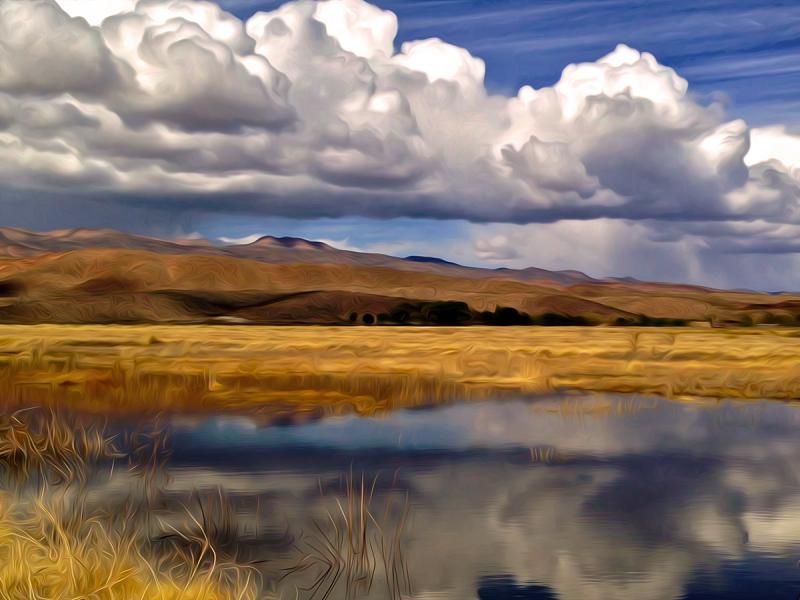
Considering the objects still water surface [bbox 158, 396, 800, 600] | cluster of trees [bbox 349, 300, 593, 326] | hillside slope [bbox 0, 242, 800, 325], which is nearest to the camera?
still water surface [bbox 158, 396, 800, 600]

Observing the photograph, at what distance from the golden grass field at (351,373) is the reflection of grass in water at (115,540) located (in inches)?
358

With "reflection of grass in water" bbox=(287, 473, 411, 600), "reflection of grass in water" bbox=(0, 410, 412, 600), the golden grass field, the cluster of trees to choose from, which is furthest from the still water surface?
the cluster of trees

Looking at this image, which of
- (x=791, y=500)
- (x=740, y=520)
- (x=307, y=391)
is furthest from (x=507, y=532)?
(x=307, y=391)

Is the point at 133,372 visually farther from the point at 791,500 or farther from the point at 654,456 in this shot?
the point at 791,500

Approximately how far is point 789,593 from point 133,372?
99.5 feet

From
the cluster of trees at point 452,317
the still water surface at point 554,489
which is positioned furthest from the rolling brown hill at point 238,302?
the still water surface at point 554,489

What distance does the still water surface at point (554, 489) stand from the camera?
1008cm

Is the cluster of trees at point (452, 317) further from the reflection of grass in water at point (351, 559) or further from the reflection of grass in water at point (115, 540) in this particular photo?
the reflection of grass in water at point (351, 559)

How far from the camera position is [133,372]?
117 feet

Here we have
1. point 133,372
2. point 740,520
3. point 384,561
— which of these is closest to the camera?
point 384,561

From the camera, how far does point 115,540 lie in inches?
404

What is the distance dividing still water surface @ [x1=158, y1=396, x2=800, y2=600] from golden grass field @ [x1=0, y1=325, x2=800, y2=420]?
499cm

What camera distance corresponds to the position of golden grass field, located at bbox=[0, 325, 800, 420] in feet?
91.2

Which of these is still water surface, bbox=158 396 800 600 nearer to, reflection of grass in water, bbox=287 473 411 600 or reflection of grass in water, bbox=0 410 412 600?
reflection of grass in water, bbox=287 473 411 600
